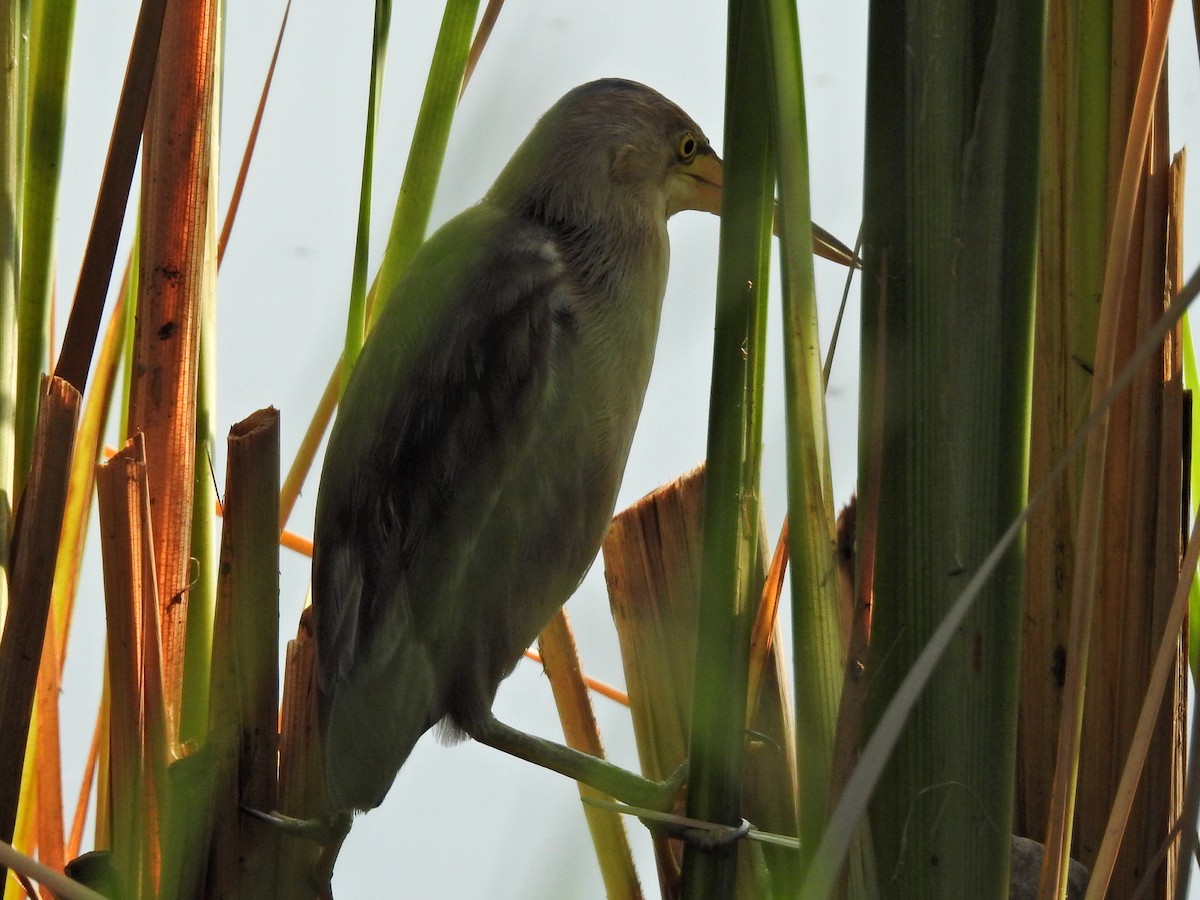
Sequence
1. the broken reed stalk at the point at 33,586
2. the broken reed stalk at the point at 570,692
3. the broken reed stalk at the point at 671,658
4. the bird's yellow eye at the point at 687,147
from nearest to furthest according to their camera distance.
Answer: the broken reed stalk at the point at 33,586 → the broken reed stalk at the point at 671,658 → the broken reed stalk at the point at 570,692 → the bird's yellow eye at the point at 687,147

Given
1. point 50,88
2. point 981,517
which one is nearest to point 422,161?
point 50,88

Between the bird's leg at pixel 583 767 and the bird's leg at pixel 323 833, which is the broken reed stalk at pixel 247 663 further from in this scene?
the bird's leg at pixel 583 767

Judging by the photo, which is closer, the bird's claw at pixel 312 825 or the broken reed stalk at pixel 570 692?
the bird's claw at pixel 312 825

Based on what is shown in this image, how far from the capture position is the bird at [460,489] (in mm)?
865

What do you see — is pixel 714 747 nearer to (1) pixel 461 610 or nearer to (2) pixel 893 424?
(2) pixel 893 424

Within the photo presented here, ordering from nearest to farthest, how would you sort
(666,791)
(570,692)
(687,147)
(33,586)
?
(33,586)
(666,791)
(570,692)
(687,147)

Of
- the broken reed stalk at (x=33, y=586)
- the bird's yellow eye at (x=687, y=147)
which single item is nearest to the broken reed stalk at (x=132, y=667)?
the broken reed stalk at (x=33, y=586)

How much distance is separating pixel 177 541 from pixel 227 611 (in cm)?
16

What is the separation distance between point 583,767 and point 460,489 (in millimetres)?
224

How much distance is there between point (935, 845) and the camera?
1.51 feet

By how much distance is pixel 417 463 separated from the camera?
0.89 meters

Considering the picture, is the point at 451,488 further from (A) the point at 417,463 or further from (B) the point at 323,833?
(B) the point at 323,833

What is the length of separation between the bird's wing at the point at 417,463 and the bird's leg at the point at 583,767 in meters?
0.08

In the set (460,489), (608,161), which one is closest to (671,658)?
(460,489)
